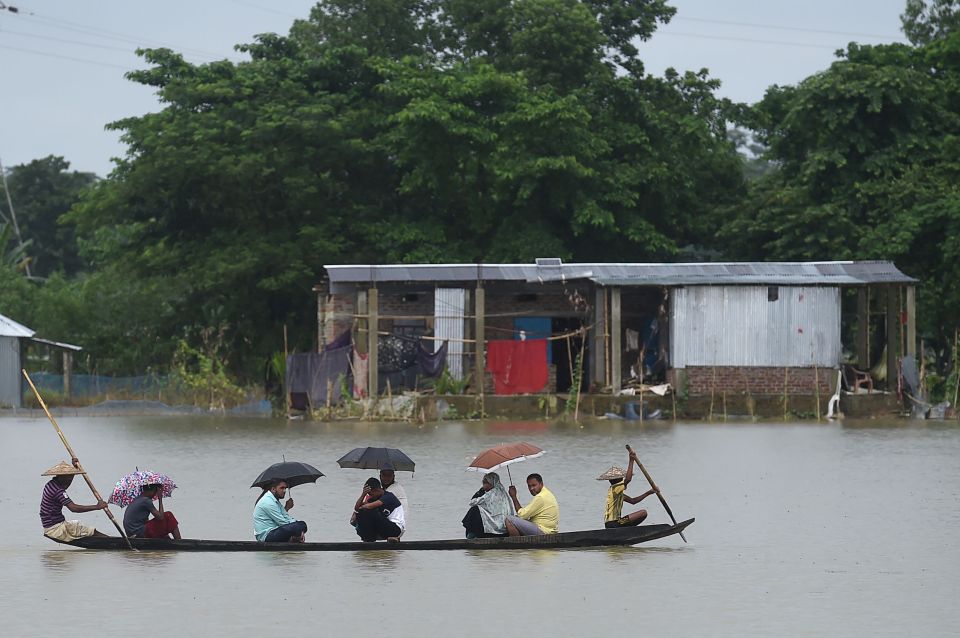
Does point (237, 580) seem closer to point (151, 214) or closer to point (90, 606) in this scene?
point (90, 606)

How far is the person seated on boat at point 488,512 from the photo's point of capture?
15.1 m

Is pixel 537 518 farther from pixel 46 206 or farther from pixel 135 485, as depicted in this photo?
pixel 46 206

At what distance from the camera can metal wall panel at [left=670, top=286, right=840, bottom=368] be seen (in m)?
35.2

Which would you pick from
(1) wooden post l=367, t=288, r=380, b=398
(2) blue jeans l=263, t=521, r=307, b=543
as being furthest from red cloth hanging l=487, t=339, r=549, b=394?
(2) blue jeans l=263, t=521, r=307, b=543

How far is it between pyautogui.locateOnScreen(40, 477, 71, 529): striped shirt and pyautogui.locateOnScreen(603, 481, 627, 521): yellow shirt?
5409mm

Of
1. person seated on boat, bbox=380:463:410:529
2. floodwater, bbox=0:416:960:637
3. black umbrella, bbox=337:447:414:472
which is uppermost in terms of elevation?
black umbrella, bbox=337:447:414:472

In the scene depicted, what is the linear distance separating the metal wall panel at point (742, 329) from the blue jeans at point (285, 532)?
69.0ft

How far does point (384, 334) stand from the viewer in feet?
117

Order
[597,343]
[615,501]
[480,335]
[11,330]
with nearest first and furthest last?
[615,501]
[480,335]
[597,343]
[11,330]

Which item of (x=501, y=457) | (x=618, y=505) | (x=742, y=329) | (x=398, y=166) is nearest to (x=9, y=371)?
(x=398, y=166)

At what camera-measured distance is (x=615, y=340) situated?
34.8 m

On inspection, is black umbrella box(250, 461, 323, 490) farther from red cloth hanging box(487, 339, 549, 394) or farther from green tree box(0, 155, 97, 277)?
green tree box(0, 155, 97, 277)

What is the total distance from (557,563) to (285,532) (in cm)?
267

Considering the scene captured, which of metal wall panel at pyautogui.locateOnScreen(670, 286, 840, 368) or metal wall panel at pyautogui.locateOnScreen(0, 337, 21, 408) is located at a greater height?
metal wall panel at pyautogui.locateOnScreen(670, 286, 840, 368)
